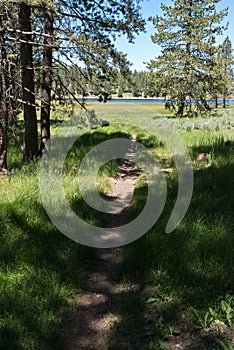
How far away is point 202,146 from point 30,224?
6216 mm

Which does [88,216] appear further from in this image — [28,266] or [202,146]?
[202,146]

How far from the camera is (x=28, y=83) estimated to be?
870 cm

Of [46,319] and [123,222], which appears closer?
[46,319]

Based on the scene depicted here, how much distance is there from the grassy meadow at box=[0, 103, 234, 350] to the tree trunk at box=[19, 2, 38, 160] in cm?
360

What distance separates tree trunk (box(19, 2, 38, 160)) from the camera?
26.9 feet

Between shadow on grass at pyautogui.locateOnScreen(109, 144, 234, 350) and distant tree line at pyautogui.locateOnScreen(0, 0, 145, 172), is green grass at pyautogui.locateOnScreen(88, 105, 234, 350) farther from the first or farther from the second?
distant tree line at pyautogui.locateOnScreen(0, 0, 145, 172)

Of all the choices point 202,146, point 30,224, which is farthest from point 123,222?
point 202,146

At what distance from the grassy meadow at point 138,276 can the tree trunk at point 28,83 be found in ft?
Answer: 11.8

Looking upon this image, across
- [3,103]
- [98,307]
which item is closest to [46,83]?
[3,103]

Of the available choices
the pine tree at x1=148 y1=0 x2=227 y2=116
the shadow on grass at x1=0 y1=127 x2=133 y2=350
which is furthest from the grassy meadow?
the pine tree at x1=148 y1=0 x2=227 y2=116

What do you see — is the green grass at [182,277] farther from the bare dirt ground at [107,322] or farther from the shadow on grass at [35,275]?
the shadow on grass at [35,275]

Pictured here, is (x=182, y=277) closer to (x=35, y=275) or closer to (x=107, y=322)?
(x=107, y=322)

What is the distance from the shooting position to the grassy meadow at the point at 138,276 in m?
2.92

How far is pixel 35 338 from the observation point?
2871 mm
